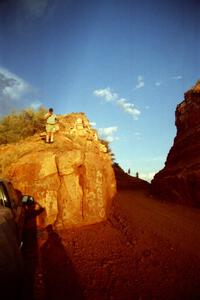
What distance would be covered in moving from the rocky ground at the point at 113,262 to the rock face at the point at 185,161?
7.49 meters

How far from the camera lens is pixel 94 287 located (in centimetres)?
568

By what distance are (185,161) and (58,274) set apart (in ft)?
56.6

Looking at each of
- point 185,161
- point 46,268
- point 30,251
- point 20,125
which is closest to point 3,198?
point 46,268

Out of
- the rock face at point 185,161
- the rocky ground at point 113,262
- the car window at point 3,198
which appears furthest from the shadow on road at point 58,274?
the rock face at point 185,161

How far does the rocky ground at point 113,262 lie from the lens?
5.49m

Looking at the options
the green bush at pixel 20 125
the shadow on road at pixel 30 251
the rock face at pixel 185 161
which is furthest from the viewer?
the rock face at pixel 185 161

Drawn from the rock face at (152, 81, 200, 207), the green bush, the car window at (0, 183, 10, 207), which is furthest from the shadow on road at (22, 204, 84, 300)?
the rock face at (152, 81, 200, 207)

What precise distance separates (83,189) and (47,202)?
1.60m

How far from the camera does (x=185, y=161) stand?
21312mm

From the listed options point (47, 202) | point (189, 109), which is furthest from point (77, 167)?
point (189, 109)

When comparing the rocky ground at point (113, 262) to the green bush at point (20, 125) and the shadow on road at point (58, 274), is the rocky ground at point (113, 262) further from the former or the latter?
the green bush at point (20, 125)

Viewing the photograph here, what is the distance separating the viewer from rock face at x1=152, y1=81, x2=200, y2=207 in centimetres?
1831

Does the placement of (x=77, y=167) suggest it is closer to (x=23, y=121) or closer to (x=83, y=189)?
(x=83, y=189)

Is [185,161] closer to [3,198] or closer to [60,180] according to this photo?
[60,180]
